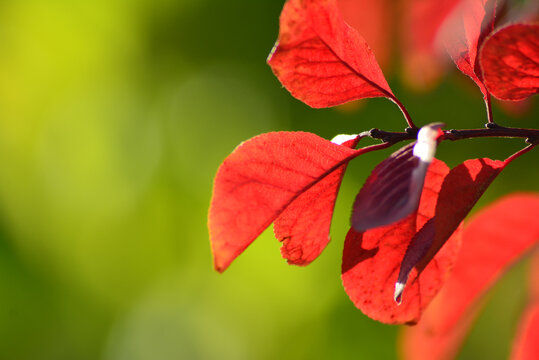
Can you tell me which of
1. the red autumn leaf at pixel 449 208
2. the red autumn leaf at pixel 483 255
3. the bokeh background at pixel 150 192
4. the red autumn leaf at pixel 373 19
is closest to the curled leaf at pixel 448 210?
the red autumn leaf at pixel 449 208

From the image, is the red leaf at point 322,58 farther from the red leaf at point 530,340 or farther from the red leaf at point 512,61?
the red leaf at point 530,340

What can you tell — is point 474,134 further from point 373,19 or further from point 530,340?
point 373,19

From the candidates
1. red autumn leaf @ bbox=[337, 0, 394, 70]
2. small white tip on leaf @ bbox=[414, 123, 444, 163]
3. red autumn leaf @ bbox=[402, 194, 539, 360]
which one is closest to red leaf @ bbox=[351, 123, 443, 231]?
small white tip on leaf @ bbox=[414, 123, 444, 163]

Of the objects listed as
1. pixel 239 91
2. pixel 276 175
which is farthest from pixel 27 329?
pixel 276 175

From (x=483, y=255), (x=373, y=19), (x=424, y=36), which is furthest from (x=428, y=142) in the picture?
(x=373, y=19)

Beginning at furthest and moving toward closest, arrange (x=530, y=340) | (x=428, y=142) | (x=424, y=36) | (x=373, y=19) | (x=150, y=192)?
(x=150, y=192), (x=373, y=19), (x=424, y=36), (x=530, y=340), (x=428, y=142)

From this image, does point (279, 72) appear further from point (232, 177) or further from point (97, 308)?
point (97, 308)
